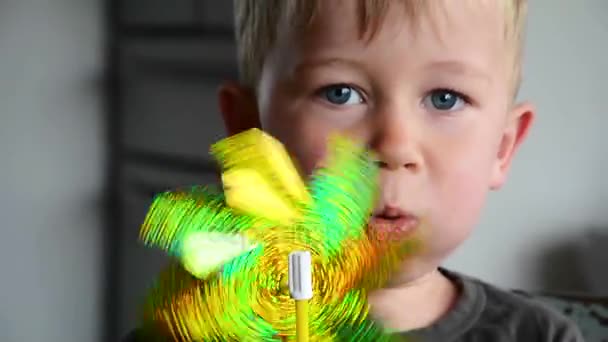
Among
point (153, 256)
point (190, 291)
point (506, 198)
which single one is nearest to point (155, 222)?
point (190, 291)

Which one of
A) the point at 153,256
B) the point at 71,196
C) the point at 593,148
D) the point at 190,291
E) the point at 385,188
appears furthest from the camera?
the point at 593,148

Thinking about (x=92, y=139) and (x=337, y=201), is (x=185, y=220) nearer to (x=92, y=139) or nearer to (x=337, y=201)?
(x=337, y=201)

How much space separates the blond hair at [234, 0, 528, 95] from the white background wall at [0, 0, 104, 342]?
264 mm

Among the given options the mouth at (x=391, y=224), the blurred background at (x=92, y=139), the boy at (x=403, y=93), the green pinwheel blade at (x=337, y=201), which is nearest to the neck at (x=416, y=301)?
the boy at (x=403, y=93)

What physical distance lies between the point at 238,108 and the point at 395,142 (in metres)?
0.18

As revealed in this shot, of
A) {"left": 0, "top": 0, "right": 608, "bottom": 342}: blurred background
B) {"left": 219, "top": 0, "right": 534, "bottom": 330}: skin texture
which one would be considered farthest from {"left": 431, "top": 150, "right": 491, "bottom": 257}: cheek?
{"left": 0, "top": 0, "right": 608, "bottom": 342}: blurred background

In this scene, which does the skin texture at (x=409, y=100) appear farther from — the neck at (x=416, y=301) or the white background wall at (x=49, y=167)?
the white background wall at (x=49, y=167)

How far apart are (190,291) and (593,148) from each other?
0.97 meters

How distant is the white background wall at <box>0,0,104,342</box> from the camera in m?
0.88

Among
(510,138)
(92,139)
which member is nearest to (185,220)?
(510,138)

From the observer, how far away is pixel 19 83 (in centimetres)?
89

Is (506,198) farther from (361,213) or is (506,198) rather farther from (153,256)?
(361,213)

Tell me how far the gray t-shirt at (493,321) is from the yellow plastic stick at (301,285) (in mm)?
295

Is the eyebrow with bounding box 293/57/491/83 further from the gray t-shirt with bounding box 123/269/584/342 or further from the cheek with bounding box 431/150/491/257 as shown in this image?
the gray t-shirt with bounding box 123/269/584/342
